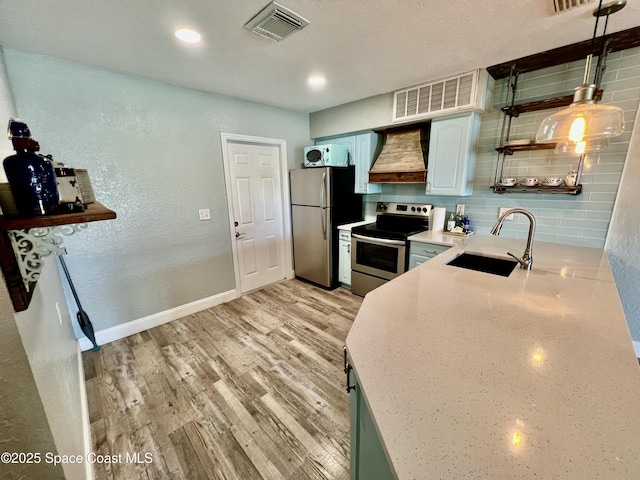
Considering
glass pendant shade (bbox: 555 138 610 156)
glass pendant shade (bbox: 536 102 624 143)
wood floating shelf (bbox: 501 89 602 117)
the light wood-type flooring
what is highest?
wood floating shelf (bbox: 501 89 602 117)

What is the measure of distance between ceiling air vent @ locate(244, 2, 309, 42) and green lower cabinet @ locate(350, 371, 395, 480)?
1890mm

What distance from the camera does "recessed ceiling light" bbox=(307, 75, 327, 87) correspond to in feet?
7.82

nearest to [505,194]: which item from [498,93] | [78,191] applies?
[498,93]

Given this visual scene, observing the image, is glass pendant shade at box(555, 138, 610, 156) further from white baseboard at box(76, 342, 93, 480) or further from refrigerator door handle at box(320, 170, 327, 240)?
white baseboard at box(76, 342, 93, 480)

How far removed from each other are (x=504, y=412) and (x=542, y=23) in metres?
2.27

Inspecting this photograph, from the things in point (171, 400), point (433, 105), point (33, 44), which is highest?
point (33, 44)

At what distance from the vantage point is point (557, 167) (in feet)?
7.42

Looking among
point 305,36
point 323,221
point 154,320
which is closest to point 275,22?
point 305,36

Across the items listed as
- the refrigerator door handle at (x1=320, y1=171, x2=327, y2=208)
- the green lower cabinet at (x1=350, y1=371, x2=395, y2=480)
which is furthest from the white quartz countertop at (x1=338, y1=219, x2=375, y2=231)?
the green lower cabinet at (x1=350, y1=371, x2=395, y2=480)

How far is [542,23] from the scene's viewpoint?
1.62m

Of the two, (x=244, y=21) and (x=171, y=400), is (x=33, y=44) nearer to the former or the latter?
(x=244, y=21)

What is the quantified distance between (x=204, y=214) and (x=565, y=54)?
3.56 metres

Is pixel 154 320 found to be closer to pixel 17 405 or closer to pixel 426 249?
pixel 17 405

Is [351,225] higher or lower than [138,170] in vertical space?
lower
